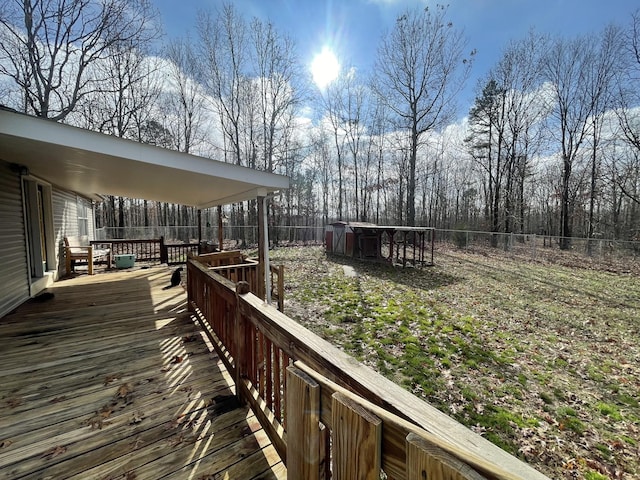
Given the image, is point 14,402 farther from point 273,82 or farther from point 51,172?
point 273,82

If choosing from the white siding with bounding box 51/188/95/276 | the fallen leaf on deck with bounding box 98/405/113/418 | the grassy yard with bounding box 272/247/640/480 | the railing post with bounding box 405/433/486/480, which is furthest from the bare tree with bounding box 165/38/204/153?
the railing post with bounding box 405/433/486/480

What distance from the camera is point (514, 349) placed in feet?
15.4

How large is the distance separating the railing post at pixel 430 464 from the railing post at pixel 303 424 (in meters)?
0.44

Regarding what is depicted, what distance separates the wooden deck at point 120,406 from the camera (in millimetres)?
1765

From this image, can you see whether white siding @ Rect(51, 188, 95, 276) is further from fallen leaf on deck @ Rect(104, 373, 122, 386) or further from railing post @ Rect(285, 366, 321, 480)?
railing post @ Rect(285, 366, 321, 480)

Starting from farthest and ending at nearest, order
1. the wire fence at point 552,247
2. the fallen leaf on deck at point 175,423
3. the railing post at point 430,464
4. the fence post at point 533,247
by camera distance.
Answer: the fence post at point 533,247 → the wire fence at point 552,247 → the fallen leaf on deck at point 175,423 → the railing post at point 430,464

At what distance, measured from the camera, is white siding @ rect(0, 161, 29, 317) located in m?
4.28

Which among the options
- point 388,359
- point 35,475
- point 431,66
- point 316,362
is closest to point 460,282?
point 388,359

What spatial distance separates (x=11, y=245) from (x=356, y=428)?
645 cm

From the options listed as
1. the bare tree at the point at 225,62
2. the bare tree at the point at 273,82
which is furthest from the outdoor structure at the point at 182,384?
the bare tree at the point at 273,82

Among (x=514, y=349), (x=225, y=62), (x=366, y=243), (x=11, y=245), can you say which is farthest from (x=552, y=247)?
(x=225, y=62)

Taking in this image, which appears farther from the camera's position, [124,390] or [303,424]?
[124,390]

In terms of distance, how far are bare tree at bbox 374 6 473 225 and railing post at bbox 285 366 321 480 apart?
55.4ft

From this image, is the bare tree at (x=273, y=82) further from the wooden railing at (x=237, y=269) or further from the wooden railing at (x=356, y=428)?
the wooden railing at (x=356, y=428)
